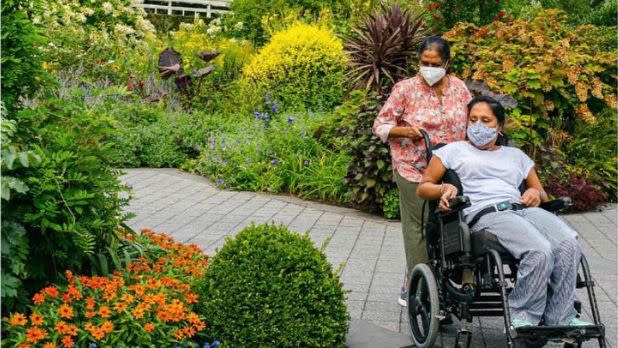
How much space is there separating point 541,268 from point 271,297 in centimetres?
129

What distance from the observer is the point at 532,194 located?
4.52m

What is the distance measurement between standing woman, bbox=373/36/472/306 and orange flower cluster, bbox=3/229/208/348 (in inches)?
65.0

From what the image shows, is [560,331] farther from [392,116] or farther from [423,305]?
[392,116]

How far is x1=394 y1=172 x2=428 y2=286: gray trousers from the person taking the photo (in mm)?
5086

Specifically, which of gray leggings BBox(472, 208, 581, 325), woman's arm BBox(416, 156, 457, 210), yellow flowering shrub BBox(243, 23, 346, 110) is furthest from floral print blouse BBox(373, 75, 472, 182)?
yellow flowering shrub BBox(243, 23, 346, 110)

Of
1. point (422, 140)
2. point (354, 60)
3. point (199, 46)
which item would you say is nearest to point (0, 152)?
point (422, 140)

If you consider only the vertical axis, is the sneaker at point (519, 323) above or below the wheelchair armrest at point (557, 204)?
below

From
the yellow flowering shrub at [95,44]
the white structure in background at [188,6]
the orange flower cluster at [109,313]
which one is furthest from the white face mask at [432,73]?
the white structure in background at [188,6]

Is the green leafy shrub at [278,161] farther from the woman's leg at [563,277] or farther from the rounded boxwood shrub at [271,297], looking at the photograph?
the rounded boxwood shrub at [271,297]

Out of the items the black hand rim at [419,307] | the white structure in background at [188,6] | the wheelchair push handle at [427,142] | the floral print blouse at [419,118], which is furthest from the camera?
the white structure in background at [188,6]

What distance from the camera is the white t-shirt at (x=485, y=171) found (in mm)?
4520

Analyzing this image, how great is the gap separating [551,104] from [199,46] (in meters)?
9.73

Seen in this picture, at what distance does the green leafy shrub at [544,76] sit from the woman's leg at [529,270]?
4.64 metres

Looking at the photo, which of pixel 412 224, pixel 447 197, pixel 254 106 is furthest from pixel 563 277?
pixel 254 106
